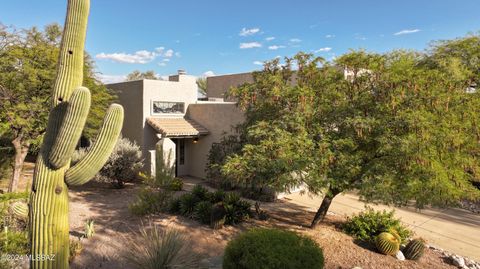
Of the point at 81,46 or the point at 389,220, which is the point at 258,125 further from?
the point at 389,220

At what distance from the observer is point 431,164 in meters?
5.98

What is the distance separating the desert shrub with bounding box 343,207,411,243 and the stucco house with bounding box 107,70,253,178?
7.57 m

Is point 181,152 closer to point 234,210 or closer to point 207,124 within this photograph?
point 207,124

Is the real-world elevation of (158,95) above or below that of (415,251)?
above

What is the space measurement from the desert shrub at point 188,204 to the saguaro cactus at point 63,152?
5.10 meters

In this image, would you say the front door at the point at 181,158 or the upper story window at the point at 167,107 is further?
the front door at the point at 181,158

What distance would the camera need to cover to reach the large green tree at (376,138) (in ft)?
19.9

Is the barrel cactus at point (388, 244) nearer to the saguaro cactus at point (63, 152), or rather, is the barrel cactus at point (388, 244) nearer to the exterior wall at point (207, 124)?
the saguaro cactus at point (63, 152)

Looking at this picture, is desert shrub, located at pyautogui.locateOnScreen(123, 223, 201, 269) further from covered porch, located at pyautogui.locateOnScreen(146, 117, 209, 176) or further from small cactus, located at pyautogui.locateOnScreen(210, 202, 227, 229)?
covered porch, located at pyautogui.locateOnScreen(146, 117, 209, 176)

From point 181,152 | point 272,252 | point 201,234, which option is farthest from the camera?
point 181,152

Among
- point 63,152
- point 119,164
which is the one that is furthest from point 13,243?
point 119,164

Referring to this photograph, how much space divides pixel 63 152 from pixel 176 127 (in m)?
11.2

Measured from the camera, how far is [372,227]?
8.21m

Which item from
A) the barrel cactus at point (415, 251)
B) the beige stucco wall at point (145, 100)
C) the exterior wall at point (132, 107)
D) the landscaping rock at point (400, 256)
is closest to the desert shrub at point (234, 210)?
the landscaping rock at point (400, 256)
